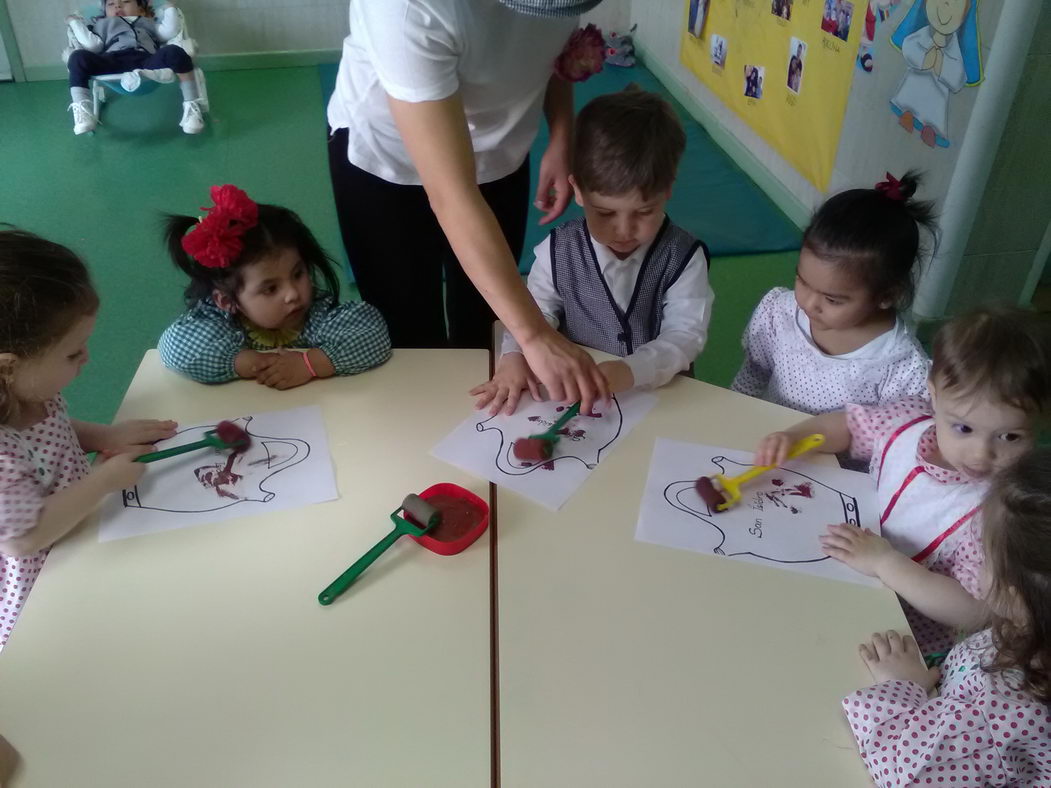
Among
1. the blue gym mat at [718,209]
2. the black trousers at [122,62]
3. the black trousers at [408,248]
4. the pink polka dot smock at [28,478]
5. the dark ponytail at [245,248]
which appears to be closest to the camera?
the pink polka dot smock at [28,478]

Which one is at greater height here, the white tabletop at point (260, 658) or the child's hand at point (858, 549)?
the child's hand at point (858, 549)

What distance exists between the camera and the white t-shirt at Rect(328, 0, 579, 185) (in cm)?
95

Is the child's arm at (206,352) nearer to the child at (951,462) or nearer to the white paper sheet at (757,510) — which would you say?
the white paper sheet at (757,510)

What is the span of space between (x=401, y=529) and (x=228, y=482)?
24 cm

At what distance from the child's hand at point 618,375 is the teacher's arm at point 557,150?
0.33 meters

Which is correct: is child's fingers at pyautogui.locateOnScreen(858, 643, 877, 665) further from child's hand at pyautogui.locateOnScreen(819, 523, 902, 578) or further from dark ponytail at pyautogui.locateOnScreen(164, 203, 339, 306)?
dark ponytail at pyautogui.locateOnScreen(164, 203, 339, 306)

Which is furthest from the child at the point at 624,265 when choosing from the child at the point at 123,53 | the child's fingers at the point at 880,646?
the child at the point at 123,53

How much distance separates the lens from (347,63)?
49.7 inches

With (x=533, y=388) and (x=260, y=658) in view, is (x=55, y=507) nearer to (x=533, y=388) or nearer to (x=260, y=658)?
(x=260, y=658)

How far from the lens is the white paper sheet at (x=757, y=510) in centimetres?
90

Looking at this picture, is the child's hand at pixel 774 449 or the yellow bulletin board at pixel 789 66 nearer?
the child's hand at pixel 774 449

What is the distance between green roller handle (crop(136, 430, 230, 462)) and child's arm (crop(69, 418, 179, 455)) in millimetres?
32

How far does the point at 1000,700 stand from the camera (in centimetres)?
70

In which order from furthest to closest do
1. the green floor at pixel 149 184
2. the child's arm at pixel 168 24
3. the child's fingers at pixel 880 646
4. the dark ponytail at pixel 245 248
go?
the child's arm at pixel 168 24, the green floor at pixel 149 184, the dark ponytail at pixel 245 248, the child's fingers at pixel 880 646
